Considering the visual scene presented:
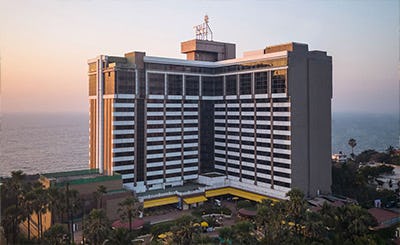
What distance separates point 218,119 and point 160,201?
1014 inches

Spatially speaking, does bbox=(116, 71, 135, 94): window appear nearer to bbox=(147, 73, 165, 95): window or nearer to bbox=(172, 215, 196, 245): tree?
bbox=(147, 73, 165, 95): window

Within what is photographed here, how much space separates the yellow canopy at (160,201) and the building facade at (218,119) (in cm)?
597

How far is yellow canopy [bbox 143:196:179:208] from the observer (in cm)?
6619

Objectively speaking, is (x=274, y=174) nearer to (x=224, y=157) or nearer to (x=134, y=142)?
(x=224, y=157)

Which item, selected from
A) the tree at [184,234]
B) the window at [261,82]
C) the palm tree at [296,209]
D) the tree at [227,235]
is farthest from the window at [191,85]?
the tree at [227,235]

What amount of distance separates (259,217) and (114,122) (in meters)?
39.7

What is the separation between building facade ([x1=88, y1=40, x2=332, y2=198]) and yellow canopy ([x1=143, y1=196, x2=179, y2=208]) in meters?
5.97

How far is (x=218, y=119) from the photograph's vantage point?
83.7 m

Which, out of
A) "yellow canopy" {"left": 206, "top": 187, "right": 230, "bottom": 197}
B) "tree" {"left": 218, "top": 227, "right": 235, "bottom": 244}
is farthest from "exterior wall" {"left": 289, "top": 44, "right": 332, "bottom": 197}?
"tree" {"left": 218, "top": 227, "right": 235, "bottom": 244}

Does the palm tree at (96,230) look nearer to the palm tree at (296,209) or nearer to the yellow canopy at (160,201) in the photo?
the palm tree at (296,209)

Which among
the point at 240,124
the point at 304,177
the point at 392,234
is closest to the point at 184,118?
the point at 240,124

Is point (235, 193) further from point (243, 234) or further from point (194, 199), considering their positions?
point (243, 234)

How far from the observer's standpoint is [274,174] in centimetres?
6931

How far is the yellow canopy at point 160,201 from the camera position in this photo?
6619 centimetres
